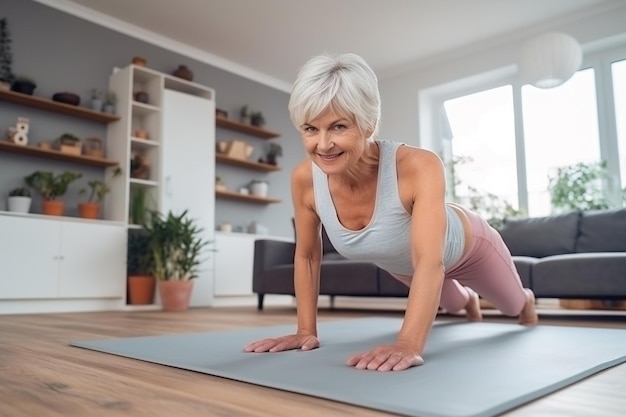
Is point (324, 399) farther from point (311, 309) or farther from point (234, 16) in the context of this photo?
point (234, 16)

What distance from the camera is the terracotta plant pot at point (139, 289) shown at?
4.21 metres

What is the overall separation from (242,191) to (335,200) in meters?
4.13

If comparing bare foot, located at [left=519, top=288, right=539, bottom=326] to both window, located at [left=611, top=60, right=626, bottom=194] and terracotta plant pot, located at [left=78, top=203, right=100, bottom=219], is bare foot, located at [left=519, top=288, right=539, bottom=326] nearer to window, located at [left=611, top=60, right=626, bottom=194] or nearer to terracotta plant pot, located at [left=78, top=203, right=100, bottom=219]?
window, located at [left=611, top=60, right=626, bottom=194]

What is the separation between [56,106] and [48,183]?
65 cm

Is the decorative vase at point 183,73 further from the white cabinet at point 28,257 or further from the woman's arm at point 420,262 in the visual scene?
the woman's arm at point 420,262

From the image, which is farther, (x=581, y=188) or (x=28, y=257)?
(x=581, y=188)

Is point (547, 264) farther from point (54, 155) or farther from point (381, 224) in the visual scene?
point (54, 155)

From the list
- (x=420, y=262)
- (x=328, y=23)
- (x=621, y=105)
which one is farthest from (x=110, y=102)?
(x=621, y=105)

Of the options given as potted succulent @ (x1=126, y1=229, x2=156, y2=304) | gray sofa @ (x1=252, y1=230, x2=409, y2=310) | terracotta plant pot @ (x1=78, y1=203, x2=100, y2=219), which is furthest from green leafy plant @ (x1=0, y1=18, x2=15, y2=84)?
gray sofa @ (x1=252, y1=230, x2=409, y2=310)

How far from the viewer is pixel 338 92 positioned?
110 cm

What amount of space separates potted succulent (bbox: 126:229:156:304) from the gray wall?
1.83 ft

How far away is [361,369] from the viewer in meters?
1.10

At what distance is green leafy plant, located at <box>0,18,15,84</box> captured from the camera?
3908 millimetres

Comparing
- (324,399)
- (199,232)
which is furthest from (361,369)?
(199,232)
